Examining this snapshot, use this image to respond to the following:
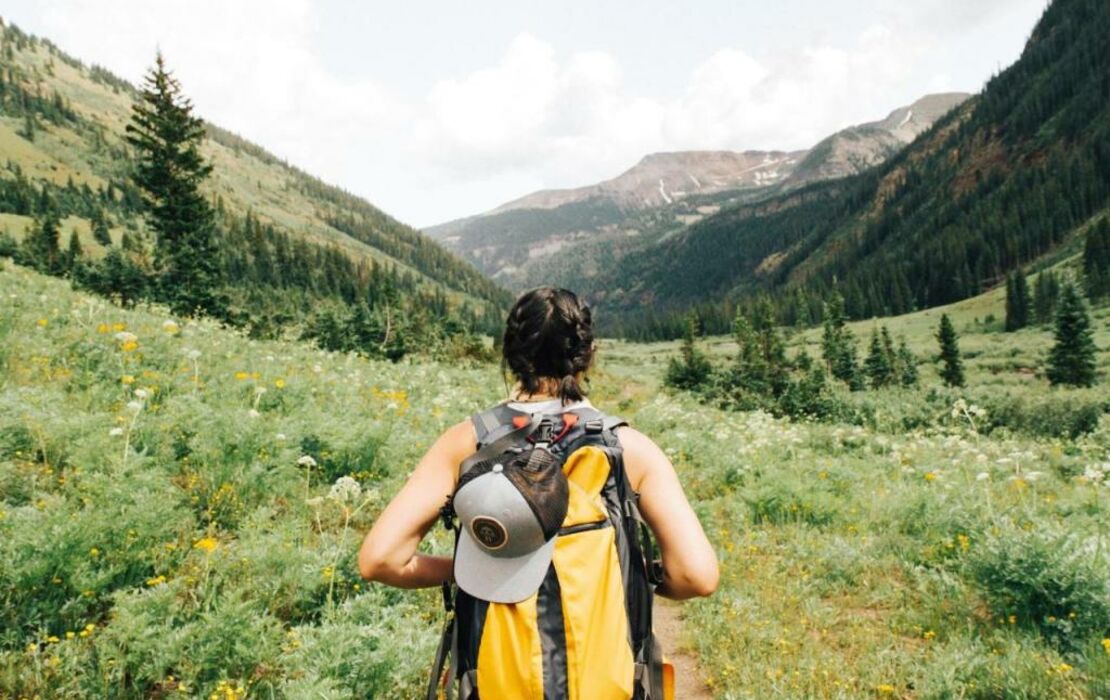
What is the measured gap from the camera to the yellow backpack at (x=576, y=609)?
79.7 inches

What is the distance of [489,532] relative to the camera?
204 centimetres

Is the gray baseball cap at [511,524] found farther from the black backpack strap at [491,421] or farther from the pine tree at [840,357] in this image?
the pine tree at [840,357]

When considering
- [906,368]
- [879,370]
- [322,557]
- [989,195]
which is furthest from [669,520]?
[989,195]

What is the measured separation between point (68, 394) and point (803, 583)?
8.59m

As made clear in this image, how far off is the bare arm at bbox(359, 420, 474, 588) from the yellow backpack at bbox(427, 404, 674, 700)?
0.10m

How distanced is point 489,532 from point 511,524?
11cm

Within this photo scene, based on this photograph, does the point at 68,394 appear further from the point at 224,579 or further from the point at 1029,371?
the point at 1029,371

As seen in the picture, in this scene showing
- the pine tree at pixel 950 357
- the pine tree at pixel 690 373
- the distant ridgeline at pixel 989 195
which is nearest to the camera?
the pine tree at pixel 690 373

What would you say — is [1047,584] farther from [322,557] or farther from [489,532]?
[322,557]

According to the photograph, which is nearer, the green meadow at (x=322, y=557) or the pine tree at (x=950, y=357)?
the green meadow at (x=322, y=557)

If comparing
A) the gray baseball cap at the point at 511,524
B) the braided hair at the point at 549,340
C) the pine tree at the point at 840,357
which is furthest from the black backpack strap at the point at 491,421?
the pine tree at the point at 840,357

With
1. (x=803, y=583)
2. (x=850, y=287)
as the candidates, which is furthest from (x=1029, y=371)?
(x=850, y=287)

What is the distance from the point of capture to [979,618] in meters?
5.12

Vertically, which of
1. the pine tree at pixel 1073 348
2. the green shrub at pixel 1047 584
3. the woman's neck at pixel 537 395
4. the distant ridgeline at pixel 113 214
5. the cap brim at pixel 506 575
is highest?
the distant ridgeline at pixel 113 214
